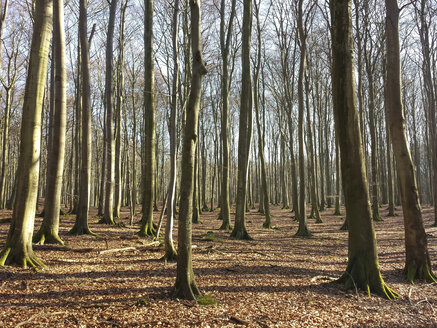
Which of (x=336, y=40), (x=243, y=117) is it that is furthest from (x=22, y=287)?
(x=243, y=117)

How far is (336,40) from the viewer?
5.42m

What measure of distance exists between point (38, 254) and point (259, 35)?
1401 cm

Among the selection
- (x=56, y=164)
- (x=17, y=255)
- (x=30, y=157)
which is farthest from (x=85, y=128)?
(x=17, y=255)

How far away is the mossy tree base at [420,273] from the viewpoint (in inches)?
226

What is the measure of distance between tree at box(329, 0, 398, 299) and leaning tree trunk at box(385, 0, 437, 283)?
1335 mm

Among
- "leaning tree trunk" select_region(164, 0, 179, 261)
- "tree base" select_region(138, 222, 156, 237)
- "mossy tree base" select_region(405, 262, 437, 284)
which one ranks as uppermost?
"leaning tree trunk" select_region(164, 0, 179, 261)

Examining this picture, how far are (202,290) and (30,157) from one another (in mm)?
3897

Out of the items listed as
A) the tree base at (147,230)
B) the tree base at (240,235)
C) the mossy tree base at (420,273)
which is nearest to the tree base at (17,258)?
the tree base at (147,230)

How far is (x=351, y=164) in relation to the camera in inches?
208

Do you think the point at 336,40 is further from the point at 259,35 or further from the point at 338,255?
the point at 259,35

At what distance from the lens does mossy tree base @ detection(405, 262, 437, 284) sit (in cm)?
Answer: 574

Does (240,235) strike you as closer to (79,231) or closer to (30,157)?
(79,231)

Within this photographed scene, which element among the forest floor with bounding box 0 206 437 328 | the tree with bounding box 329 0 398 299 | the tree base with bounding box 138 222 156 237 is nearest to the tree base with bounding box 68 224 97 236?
the forest floor with bounding box 0 206 437 328

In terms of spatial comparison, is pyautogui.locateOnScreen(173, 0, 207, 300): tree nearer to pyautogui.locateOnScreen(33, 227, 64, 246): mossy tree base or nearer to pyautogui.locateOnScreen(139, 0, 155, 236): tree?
pyautogui.locateOnScreen(33, 227, 64, 246): mossy tree base
